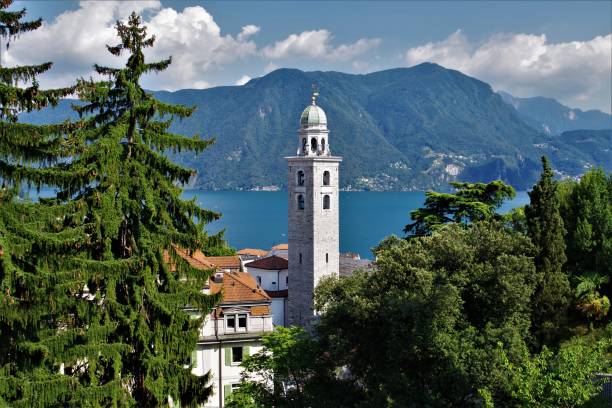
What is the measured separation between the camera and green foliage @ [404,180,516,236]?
44.6 m

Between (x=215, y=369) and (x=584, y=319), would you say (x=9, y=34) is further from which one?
(x=584, y=319)

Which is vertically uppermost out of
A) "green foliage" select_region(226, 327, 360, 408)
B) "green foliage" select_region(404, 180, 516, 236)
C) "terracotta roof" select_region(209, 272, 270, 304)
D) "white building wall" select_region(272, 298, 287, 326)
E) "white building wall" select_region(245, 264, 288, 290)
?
"green foliage" select_region(404, 180, 516, 236)

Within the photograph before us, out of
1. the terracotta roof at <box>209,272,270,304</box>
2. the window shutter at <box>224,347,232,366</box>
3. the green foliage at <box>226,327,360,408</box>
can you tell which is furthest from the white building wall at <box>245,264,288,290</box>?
the green foliage at <box>226,327,360,408</box>

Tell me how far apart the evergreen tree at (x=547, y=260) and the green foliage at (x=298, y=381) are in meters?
8.04

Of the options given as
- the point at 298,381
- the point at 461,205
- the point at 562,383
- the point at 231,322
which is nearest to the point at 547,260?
the point at 298,381

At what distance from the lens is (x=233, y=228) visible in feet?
554

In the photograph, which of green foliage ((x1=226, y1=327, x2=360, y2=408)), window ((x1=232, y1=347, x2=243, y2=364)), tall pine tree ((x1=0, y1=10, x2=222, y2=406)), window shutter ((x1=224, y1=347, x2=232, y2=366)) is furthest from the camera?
window ((x1=232, y1=347, x2=243, y2=364))

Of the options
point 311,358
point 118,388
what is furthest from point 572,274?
point 118,388

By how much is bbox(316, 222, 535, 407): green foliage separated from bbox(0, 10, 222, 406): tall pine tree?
7060 mm

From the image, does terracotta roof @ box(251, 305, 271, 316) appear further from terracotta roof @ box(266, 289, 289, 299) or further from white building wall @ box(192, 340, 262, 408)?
terracotta roof @ box(266, 289, 289, 299)

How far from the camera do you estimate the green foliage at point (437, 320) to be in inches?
753

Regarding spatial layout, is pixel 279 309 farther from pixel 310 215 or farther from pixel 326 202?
pixel 326 202

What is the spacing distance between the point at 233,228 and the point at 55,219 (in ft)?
511

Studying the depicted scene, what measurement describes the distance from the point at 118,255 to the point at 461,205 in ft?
110
